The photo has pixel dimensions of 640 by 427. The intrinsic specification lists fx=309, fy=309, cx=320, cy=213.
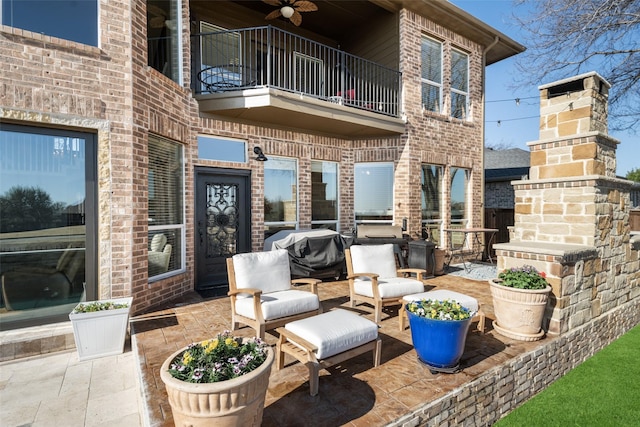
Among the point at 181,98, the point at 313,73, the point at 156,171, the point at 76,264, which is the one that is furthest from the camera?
the point at 313,73

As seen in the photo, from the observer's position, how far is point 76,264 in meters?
4.08

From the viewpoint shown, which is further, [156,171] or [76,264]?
[156,171]

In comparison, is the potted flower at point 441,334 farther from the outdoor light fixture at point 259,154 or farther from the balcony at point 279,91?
the outdoor light fixture at point 259,154

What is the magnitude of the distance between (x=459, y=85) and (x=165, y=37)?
7.71 m

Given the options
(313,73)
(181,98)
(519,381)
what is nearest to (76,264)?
(181,98)

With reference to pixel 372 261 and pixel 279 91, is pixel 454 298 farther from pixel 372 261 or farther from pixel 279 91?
pixel 279 91

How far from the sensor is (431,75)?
8.45m

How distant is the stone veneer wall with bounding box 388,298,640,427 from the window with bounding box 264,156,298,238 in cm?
508

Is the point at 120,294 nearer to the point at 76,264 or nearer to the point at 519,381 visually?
the point at 76,264

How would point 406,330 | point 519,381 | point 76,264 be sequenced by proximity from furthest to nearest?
point 76,264, point 406,330, point 519,381

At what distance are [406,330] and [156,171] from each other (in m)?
4.43

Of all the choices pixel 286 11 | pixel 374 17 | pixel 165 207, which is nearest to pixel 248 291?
pixel 165 207

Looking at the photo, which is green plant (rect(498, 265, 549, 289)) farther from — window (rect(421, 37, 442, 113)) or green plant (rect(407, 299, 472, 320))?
window (rect(421, 37, 442, 113))

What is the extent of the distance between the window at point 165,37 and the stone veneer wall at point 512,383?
19.6 feet
